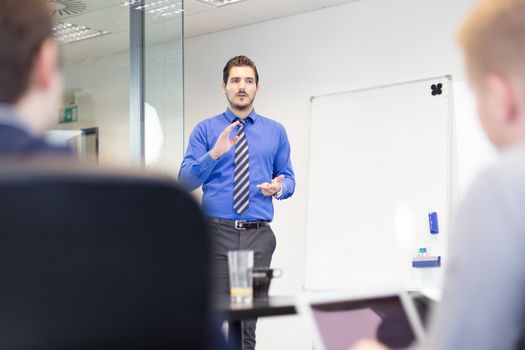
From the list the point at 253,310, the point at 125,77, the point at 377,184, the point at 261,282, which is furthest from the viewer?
the point at 377,184

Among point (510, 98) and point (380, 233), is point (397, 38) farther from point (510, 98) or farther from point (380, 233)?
point (510, 98)

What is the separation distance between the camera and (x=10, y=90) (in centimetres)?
96

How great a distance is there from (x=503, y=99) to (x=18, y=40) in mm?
610

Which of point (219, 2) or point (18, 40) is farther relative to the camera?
point (219, 2)

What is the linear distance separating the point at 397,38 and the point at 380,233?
4.56 ft

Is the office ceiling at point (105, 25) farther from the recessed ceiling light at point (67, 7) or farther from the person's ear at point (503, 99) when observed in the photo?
the person's ear at point (503, 99)

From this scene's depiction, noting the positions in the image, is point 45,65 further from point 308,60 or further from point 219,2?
point 308,60

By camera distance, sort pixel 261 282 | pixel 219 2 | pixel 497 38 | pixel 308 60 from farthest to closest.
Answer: pixel 308 60 < pixel 219 2 < pixel 261 282 < pixel 497 38

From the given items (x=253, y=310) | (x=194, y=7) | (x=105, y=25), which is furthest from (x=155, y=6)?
(x=253, y=310)

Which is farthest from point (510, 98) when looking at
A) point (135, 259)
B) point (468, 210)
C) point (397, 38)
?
point (397, 38)

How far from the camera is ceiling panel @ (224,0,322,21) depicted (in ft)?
19.7

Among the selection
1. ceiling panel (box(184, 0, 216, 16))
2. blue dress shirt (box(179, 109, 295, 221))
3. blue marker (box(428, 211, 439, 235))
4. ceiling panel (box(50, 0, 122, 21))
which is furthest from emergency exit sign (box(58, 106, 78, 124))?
blue marker (box(428, 211, 439, 235))

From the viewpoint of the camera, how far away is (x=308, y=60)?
20.6 feet

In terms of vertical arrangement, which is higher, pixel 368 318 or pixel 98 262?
pixel 98 262
